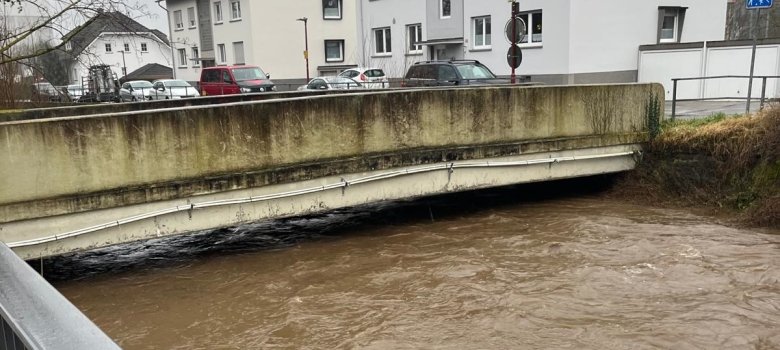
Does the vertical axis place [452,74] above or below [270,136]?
above

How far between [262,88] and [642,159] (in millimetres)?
17736

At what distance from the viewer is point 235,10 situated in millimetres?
40438

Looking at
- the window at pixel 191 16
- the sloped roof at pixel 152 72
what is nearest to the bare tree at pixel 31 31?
the window at pixel 191 16

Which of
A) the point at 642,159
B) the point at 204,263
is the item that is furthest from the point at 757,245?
the point at 204,263

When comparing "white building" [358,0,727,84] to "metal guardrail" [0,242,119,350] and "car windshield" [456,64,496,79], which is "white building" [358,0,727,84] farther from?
"metal guardrail" [0,242,119,350]

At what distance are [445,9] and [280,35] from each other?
45.6 feet

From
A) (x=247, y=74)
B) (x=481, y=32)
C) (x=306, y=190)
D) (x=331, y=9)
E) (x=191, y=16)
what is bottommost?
(x=306, y=190)

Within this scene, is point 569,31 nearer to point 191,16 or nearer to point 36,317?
point 36,317

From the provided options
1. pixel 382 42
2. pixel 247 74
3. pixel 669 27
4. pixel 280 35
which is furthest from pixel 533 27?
pixel 280 35

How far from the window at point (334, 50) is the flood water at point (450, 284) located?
1246 inches

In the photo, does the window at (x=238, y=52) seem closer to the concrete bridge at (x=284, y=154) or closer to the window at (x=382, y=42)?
the window at (x=382, y=42)

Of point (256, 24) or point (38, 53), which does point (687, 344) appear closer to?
point (38, 53)

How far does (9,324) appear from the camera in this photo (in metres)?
1.43

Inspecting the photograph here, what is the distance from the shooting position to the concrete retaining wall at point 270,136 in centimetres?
689
